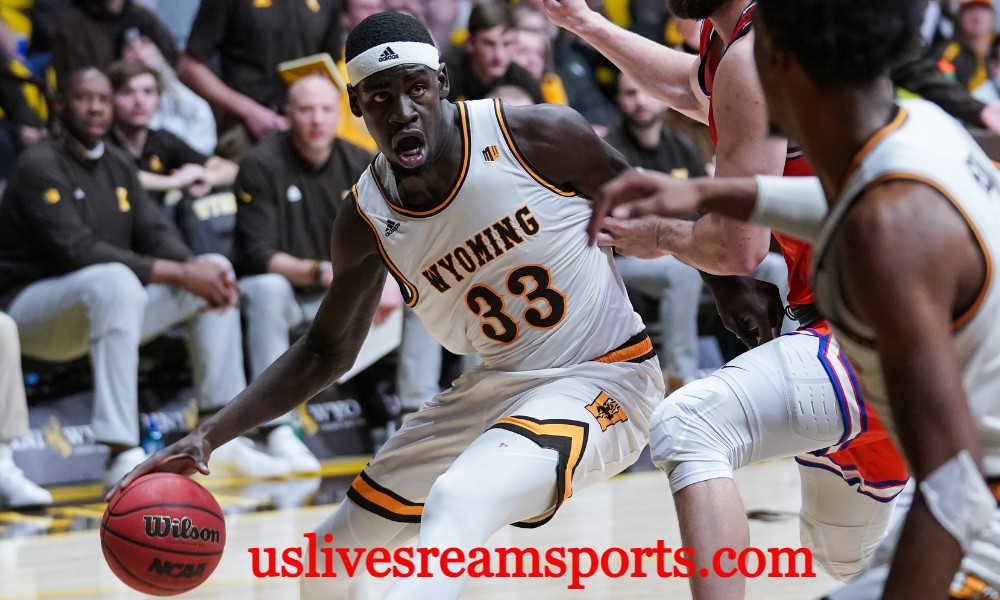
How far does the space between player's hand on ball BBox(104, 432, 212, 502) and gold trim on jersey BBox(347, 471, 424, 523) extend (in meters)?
0.45

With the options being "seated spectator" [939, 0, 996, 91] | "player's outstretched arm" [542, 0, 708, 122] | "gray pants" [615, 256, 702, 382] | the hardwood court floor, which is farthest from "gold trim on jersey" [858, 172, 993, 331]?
"seated spectator" [939, 0, 996, 91]

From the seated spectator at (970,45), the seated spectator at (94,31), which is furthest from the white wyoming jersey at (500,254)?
the seated spectator at (970,45)

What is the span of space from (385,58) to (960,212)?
2004mm

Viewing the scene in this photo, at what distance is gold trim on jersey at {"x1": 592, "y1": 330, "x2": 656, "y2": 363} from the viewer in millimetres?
3861

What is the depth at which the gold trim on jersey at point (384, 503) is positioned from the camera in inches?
151

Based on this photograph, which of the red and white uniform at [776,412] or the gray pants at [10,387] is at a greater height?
the red and white uniform at [776,412]

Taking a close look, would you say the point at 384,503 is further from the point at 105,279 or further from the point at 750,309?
the point at 105,279

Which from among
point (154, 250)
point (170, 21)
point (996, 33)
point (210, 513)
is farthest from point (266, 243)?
point (996, 33)

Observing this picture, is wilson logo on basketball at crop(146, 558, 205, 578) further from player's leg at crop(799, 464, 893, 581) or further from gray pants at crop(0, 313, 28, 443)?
gray pants at crop(0, 313, 28, 443)

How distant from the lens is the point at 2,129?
24.8 ft

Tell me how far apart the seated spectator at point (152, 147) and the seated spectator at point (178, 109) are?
0.06 metres

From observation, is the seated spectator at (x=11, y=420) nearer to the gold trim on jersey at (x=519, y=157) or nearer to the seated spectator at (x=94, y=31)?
the seated spectator at (x=94, y=31)

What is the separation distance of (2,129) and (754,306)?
17.5 feet

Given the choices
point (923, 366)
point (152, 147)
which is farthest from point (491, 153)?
point (152, 147)
